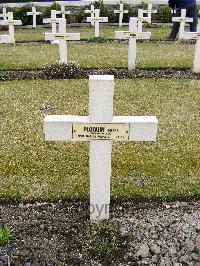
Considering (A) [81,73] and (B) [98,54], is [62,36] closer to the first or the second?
(A) [81,73]

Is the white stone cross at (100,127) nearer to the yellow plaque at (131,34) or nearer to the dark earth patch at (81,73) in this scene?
the dark earth patch at (81,73)

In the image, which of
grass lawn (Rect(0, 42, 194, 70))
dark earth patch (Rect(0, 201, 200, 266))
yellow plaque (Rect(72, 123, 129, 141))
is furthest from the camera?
grass lawn (Rect(0, 42, 194, 70))

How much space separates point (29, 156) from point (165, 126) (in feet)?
6.85

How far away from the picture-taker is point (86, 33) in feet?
53.8

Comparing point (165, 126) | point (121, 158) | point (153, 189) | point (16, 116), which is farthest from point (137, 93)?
point (153, 189)

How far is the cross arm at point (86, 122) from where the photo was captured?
12.4 feet

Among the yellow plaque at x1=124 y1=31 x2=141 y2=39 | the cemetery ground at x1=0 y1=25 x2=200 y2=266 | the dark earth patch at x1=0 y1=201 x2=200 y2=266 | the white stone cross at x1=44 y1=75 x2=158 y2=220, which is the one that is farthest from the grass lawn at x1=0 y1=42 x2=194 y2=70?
the white stone cross at x1=44 y1=75 x2=158 y2=220

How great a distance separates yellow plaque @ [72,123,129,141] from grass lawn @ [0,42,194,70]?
22.3 feet

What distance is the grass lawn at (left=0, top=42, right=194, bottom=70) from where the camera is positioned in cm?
1072

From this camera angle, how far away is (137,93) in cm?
826

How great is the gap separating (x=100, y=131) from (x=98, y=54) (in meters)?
8.52

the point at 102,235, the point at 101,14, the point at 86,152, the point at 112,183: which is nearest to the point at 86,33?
the point at 101,14

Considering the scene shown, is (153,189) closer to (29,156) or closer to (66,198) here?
(66,198)

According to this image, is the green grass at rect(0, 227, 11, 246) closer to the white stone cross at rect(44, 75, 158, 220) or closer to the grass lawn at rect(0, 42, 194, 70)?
the white stone cross at rect(44, 75, 158, 220)
